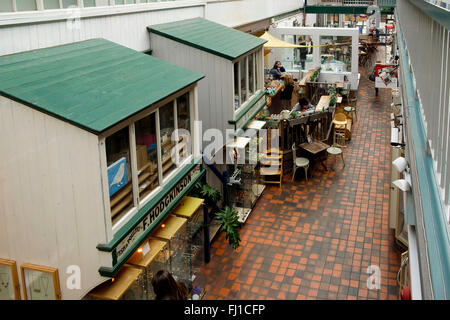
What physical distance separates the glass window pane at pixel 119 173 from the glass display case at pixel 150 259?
0.74 m

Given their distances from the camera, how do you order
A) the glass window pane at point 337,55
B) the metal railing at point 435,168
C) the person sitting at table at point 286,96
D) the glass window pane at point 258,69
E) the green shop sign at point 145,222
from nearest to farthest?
1. the metal railing at point 435,168
2. the green shop sign at point 145,222
3. the glass window pane at point 258,69
4. the person sitting at table at point 286,96
5. the glass window pane at point 337,55

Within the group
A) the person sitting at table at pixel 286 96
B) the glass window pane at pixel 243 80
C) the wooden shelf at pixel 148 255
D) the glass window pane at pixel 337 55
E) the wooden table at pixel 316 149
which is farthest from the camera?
the glass window pane at pixel 337 55

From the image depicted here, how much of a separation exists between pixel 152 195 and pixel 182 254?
4.78 feet

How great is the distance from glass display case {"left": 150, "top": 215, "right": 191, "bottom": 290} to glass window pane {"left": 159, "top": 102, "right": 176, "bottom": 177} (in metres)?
0.75

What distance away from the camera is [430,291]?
2395mm

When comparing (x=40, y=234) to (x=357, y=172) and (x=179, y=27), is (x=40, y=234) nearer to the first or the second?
(x=179, y=27)

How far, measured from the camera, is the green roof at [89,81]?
16.2ft

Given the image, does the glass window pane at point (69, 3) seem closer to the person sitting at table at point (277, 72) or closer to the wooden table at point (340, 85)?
the person sitting at table at point (277, 72)

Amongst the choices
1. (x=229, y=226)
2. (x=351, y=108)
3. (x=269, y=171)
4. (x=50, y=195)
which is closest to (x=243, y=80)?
(x=269, y=171)

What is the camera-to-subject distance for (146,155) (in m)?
6.28

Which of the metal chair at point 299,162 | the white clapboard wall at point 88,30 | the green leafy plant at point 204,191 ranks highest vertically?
the white clapboard wall at point 88,30

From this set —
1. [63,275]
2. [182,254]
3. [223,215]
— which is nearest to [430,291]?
[63,275]

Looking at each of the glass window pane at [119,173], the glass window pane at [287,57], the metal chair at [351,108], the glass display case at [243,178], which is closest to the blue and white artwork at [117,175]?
the glass window pane at [119,173]

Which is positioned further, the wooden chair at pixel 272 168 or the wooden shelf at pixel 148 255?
the wooden chair at pixel 272 168
